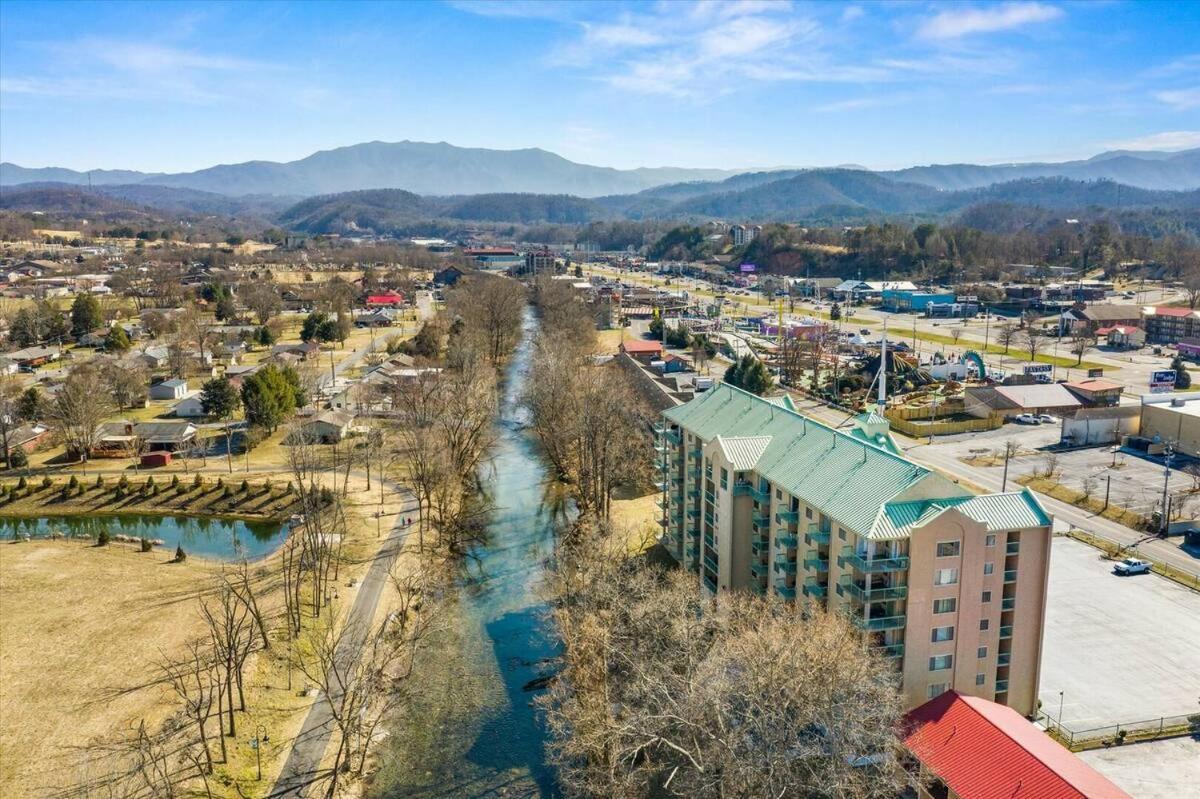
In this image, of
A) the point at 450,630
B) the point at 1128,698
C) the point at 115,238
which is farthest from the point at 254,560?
the point at 115,238

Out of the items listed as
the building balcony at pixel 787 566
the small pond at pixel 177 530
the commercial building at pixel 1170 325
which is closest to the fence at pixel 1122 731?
the building balcony at pixel 787 566

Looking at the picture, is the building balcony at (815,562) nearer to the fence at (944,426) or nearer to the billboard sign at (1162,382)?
the fence at (944,426)

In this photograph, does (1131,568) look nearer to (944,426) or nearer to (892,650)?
(892,650)

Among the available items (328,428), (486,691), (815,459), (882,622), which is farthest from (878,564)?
(328,428)

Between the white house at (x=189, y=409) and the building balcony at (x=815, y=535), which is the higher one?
the building balcony at (x=815, y=535)

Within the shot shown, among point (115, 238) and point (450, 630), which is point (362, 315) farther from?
point (115, 238)

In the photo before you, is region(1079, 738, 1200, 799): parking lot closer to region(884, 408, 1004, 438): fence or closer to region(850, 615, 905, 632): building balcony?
region(850, 615, 905, 632): building balcony
